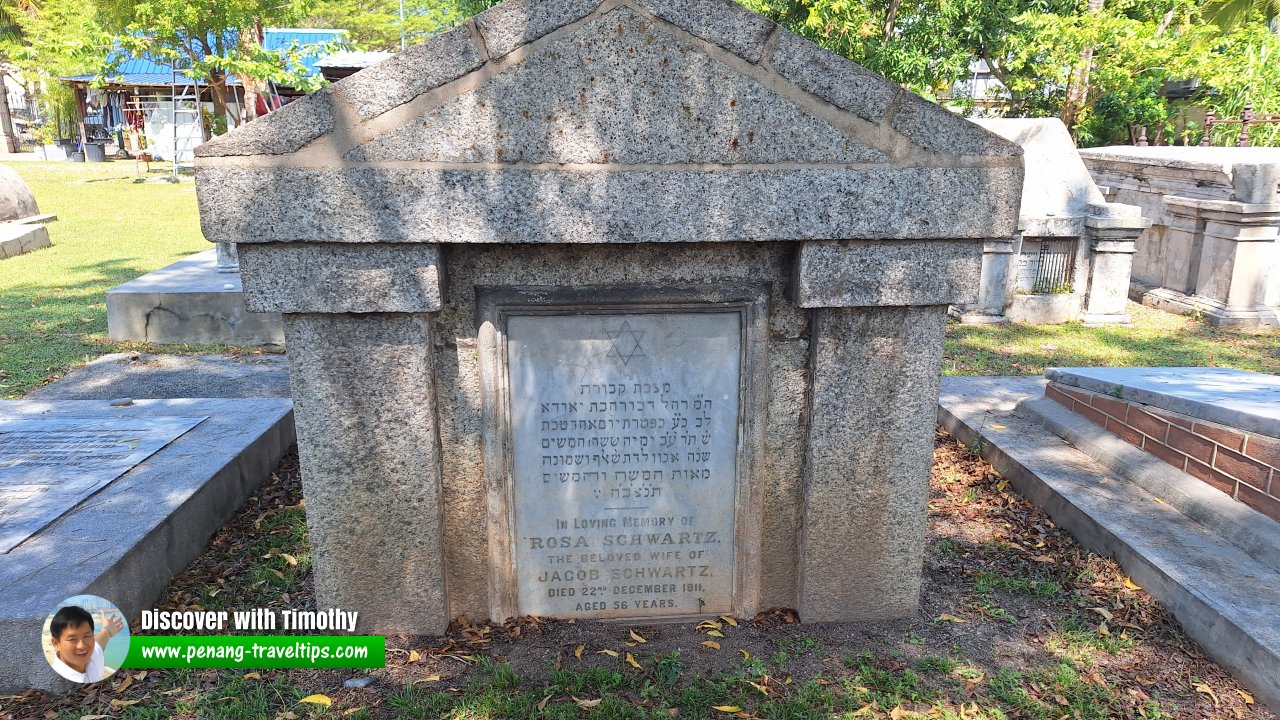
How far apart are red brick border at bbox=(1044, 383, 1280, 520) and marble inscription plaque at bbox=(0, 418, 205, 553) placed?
15.7 ft

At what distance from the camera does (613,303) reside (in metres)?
2.92

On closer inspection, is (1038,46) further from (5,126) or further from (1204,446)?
(5,126)

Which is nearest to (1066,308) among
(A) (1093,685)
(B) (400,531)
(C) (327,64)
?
(A) (1093,685)

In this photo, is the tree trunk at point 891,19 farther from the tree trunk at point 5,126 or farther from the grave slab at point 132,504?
the tree trunk at point 5,126

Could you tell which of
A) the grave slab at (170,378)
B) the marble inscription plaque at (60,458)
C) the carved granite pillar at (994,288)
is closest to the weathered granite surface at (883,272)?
the marble inscription plaque at (60,458)

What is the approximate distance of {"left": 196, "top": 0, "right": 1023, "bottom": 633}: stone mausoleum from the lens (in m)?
2.59

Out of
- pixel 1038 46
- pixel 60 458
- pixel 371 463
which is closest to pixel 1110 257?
pixel 1038 46

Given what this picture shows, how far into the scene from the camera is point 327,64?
26641 millimetres

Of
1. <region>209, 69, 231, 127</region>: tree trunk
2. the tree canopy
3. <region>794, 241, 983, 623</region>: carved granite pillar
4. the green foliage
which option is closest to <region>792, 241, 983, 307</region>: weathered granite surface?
<region>794, 241, 983, 623</region>: carved granite pillar

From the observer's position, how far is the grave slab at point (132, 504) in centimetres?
276

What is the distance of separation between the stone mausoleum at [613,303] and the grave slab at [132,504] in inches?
32.0

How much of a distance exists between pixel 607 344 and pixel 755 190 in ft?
2.42

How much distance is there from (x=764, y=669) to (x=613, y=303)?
53.7 inches

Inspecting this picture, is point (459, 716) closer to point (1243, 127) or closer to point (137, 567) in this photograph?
point (137, 567)
